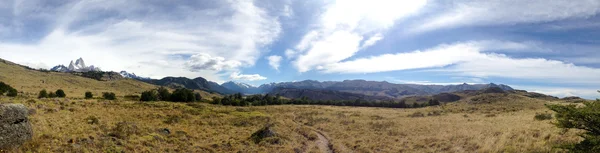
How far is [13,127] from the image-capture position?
14758 millimetres

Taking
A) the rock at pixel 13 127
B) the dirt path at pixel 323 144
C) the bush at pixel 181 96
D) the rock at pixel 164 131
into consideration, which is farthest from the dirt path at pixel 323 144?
the bush at pixel 181 96

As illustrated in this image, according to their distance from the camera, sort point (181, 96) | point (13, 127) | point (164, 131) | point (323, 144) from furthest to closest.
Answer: point (181, 96)
point (323, 144)
point (164, 131)
point (13, 127)

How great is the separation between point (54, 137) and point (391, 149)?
83.5ft

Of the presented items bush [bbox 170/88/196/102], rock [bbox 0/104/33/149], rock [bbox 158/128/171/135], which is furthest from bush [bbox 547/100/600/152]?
bush [bbox 170/88/196/102]

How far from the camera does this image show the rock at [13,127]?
14141 millimetres

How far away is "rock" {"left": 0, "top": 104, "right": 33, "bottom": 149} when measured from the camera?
46.4 feet

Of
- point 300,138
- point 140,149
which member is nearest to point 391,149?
point 300,138

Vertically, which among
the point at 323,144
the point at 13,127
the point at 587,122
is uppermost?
the point at 587,122

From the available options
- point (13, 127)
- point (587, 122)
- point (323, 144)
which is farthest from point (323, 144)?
point (13, 127)

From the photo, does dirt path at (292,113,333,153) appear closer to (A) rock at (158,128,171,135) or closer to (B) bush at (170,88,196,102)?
(A) rock at (158,128,171,135)

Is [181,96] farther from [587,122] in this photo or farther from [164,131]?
[587,122]

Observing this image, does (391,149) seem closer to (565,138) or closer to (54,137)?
(565,138)

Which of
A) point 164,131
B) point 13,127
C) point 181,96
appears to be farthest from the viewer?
point 181,96

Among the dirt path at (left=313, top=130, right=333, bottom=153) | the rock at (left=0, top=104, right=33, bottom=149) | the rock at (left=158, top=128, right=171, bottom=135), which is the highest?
the rock at (left=0, top=104, right=33, bottom=149)
